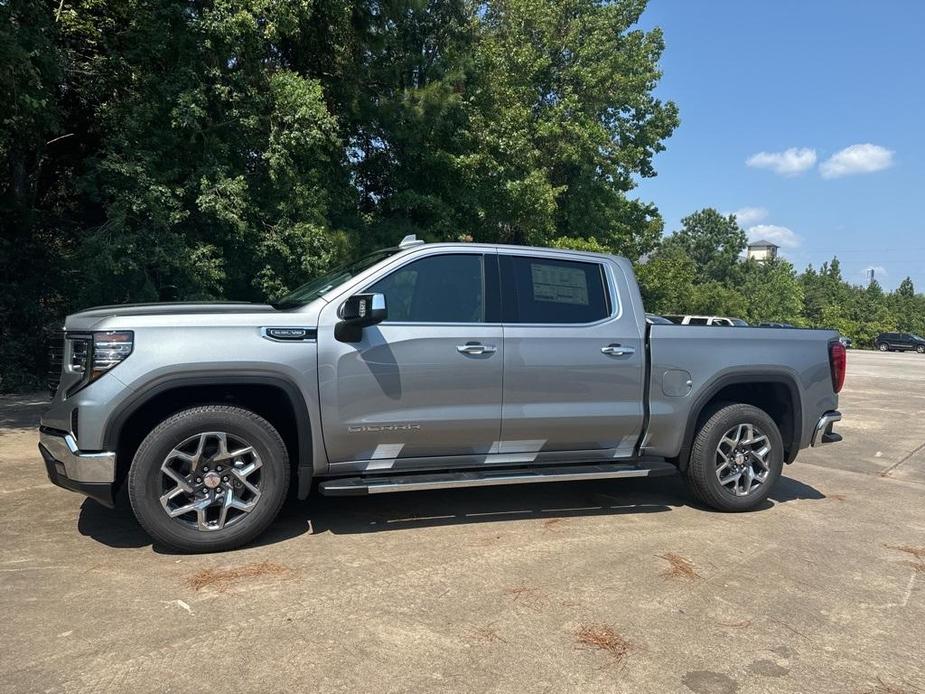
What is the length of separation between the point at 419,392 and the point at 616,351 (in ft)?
5.10

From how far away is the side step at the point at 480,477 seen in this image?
14.0ft

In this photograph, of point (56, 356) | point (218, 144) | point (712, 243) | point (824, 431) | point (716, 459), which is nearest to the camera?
point (56, 356)

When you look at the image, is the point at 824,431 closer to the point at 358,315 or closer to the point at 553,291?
the point at 553,291

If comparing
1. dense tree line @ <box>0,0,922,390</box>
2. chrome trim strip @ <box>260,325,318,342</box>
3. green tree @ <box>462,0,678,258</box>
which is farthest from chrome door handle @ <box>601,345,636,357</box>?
green tree @ <box>462,0,678,258</box>

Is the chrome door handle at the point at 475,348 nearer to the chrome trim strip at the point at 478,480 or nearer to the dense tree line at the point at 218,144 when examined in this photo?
the chrome trim strip at the point at 478,480

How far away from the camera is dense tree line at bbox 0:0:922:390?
33.9 feet

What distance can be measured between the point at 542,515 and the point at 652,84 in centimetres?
2842

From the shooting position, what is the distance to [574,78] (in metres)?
Result: 25.8

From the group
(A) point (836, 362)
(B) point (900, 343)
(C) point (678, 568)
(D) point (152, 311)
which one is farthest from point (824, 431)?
(B) point (900, 343)

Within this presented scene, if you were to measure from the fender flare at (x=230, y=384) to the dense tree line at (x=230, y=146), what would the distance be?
21.4ft

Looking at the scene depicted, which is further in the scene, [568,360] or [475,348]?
[568,360]

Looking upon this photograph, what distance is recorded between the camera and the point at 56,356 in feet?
14.5

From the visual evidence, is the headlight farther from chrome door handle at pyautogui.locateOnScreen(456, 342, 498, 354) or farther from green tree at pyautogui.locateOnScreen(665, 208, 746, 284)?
green tree at pyautogui.locateOnScreen(665, 208, 746, 284)

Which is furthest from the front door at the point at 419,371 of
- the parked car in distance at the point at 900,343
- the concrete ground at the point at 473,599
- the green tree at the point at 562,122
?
the parked car in distance at the point at 900,343
